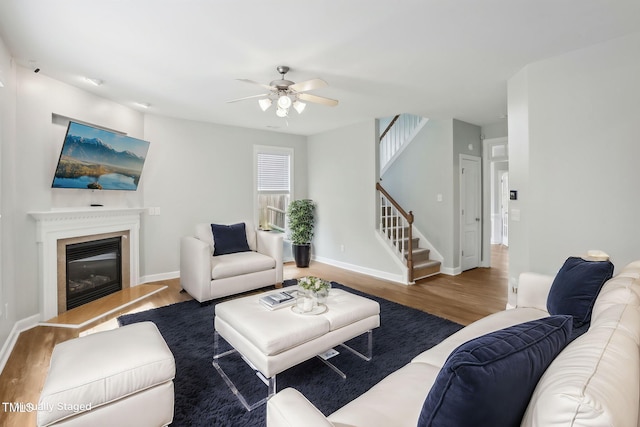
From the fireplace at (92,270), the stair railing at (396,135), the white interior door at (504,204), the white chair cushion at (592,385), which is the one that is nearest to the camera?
the white chair cushion at (592,385)

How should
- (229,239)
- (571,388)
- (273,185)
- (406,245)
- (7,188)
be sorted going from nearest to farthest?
1. (571,388)
2. (7,188)
3. (229,239)
4. (406,245)
5. (273,185)

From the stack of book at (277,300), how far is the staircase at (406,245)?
2.64 meters

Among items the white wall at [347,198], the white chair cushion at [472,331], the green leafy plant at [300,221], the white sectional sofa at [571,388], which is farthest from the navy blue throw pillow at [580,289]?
the green leafy plant at [300,221]

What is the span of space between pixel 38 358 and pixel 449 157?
18.2 ft

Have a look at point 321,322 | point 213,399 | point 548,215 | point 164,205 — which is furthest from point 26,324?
point 548,215

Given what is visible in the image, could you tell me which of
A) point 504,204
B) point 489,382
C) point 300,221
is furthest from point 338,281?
point 504,204

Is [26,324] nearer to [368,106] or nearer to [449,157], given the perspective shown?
[368,106]

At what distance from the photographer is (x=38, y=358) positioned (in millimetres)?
2498

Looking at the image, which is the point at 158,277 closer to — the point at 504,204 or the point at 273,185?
the point at 273,185

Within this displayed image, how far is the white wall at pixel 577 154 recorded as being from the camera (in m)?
2.53

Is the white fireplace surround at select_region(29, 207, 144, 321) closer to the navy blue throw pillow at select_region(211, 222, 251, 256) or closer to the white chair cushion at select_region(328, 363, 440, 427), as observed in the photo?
the navy blue throw pillow at select_region(211, 222, 251, 256)

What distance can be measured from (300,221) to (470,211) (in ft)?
10.1

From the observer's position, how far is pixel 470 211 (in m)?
5.49

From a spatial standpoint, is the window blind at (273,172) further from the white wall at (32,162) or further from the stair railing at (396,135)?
the white wall at (32,162)
